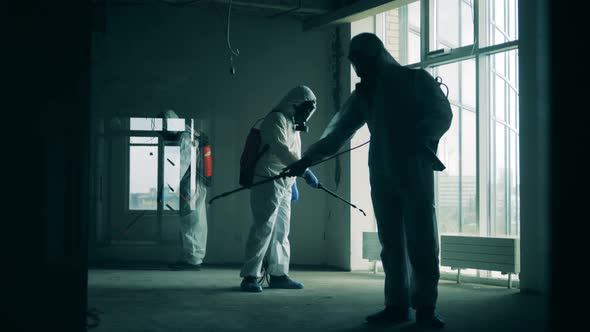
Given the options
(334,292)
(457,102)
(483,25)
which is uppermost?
(483,25)

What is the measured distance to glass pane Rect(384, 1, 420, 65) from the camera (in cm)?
676

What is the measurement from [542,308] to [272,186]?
213 centimetres

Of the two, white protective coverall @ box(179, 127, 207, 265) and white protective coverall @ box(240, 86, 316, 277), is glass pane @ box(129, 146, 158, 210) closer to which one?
white protective coverall @ box(179, 127, 207, 265)

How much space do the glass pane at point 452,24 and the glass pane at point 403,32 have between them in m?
0.30

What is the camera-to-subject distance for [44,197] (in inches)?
65.6

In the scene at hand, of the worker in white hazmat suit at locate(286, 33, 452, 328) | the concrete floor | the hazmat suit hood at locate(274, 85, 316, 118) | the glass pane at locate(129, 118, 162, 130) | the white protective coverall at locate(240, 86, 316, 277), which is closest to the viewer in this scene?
the worker in white hazmat suit at locate(286, 33, 452, 328)

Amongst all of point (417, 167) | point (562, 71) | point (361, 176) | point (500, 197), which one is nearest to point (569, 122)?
point (562, 71)

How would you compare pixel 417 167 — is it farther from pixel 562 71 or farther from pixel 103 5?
pixel 103 5

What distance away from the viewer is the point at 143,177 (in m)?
7.44

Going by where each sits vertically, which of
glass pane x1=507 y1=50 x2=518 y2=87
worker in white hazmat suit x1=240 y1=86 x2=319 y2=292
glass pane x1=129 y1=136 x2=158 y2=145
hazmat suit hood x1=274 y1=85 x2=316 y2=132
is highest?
glass pane x1=507 y1=50 x2=518 y2=87

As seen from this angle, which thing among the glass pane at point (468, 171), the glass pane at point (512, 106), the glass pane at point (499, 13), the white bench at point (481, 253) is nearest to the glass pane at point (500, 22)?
the glass pane at point (499, 13)

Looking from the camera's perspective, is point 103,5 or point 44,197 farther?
point 103,5

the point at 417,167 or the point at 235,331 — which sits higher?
the point at 417,167

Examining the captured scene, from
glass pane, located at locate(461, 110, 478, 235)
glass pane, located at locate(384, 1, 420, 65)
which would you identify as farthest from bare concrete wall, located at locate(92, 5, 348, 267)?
glass pane, located at locate(461, 110, 478, 235)
